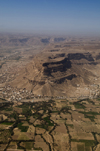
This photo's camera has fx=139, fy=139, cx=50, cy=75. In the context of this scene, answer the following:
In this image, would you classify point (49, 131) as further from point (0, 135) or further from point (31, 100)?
point (31, 100)

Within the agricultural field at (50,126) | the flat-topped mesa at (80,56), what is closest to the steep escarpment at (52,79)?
the agricultural field at (50,126)

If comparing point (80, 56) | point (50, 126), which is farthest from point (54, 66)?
point (80, 56)

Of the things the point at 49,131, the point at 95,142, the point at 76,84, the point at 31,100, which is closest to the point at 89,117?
the point at 95,142

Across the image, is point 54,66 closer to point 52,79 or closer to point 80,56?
point 52,79

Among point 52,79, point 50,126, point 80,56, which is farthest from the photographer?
point 80,56

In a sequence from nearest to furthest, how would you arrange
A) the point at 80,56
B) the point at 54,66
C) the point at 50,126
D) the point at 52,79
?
the point at 50,126 → the point at 52,79 → the point at 54,66 → the point at 80,56

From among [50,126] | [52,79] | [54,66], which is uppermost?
[54,66]

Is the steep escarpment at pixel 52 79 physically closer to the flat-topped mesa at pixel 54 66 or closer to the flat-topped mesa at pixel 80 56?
the flat-topped mesa at pixel 54 66

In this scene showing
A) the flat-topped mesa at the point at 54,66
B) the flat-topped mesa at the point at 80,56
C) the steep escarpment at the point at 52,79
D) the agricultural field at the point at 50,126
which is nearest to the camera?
the agricultural field at the point at 50,126

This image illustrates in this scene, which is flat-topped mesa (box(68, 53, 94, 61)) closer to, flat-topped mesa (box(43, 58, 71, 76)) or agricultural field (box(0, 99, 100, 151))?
flat-topped mesa (box(43, 58, 71, 76))

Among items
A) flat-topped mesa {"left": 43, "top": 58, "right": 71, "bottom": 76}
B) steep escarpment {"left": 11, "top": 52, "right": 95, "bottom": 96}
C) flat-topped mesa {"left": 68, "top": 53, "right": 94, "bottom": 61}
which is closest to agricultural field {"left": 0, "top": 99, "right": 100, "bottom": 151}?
steep escarpment {"left": 11, "top": 52, "right": 95, "bottom": 96}
